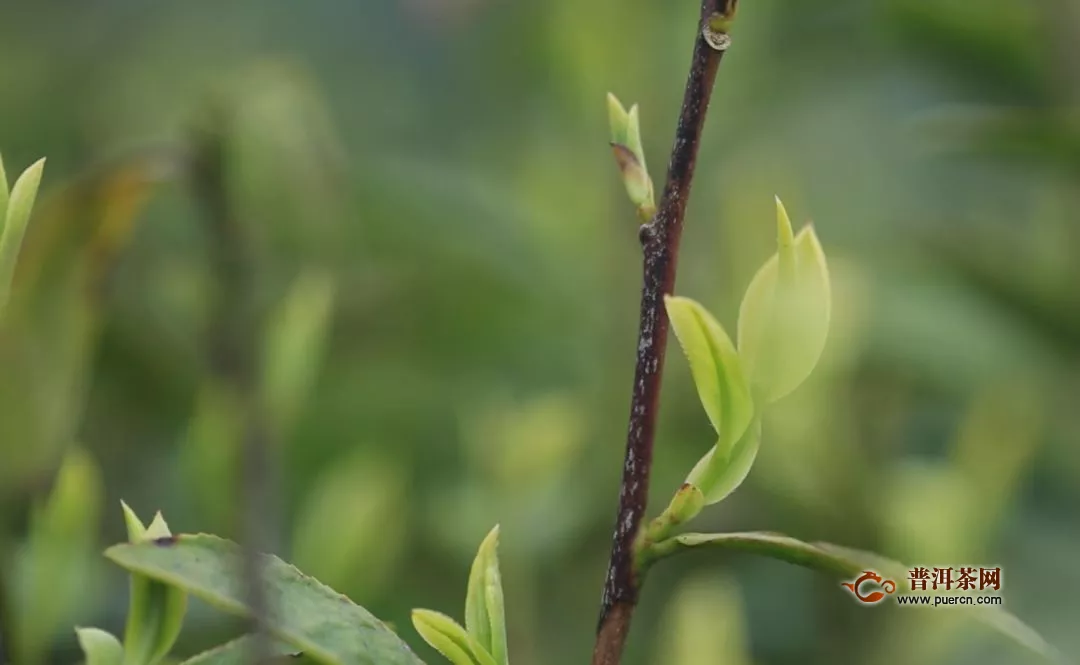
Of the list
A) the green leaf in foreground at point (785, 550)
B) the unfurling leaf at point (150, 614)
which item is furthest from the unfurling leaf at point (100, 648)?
the green leaf in foreground at point (785, 550)

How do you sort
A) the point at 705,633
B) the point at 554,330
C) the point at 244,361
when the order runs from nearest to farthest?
the point at 244,361, the point at 705,633, the point at 554,330

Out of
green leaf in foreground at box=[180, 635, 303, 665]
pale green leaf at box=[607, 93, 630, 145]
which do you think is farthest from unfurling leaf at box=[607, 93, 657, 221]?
green leaf in foreground at box=[180, 635, 303, 665]

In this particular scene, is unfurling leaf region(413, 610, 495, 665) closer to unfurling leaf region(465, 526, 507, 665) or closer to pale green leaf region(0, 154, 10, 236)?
unfurling leaf region(465, 526, 507, 665)

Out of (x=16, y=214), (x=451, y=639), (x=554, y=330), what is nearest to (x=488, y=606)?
(x=451, y=639)

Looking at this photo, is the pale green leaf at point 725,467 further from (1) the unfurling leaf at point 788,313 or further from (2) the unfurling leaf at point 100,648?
(2) the unfurling leaf at point 100,648

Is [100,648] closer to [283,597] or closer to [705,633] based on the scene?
[283,597]

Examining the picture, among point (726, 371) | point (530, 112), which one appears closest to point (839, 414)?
point (726, 371)
